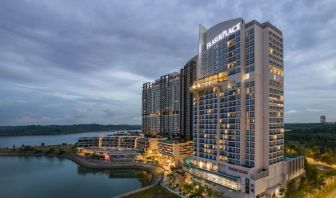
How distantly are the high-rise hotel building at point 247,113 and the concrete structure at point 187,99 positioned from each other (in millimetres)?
43540

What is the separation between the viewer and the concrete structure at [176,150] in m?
78.8

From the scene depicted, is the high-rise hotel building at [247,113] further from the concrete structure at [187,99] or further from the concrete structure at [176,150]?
the concrete structure at [187,99]

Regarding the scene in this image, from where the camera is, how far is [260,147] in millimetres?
45375

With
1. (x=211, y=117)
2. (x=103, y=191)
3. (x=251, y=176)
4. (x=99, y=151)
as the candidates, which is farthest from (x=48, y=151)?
(x=251, y=176)

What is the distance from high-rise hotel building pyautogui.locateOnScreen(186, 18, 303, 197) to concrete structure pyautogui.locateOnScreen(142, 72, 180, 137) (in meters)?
54.2

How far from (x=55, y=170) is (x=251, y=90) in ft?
246

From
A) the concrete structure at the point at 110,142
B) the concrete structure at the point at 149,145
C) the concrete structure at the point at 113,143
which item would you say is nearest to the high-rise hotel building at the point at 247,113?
the concrete structure at the point at 149,145

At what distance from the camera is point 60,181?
67.6 m

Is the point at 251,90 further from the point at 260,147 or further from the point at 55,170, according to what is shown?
the point at 55,170

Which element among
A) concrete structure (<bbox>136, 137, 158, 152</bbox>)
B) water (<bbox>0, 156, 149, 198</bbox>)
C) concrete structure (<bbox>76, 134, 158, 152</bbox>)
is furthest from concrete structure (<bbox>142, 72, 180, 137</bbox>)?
water (<bbox>0, 156, 149, 198</bbox>)

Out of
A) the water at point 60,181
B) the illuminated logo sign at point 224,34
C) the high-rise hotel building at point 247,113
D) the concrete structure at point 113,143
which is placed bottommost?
the water at point 60,181

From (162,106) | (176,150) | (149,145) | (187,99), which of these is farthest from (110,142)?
(176,150)

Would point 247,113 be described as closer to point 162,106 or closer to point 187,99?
point 187,99

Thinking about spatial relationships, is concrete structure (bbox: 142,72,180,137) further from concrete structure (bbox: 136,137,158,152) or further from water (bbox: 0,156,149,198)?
water (bbox: 0,156,149,198)
